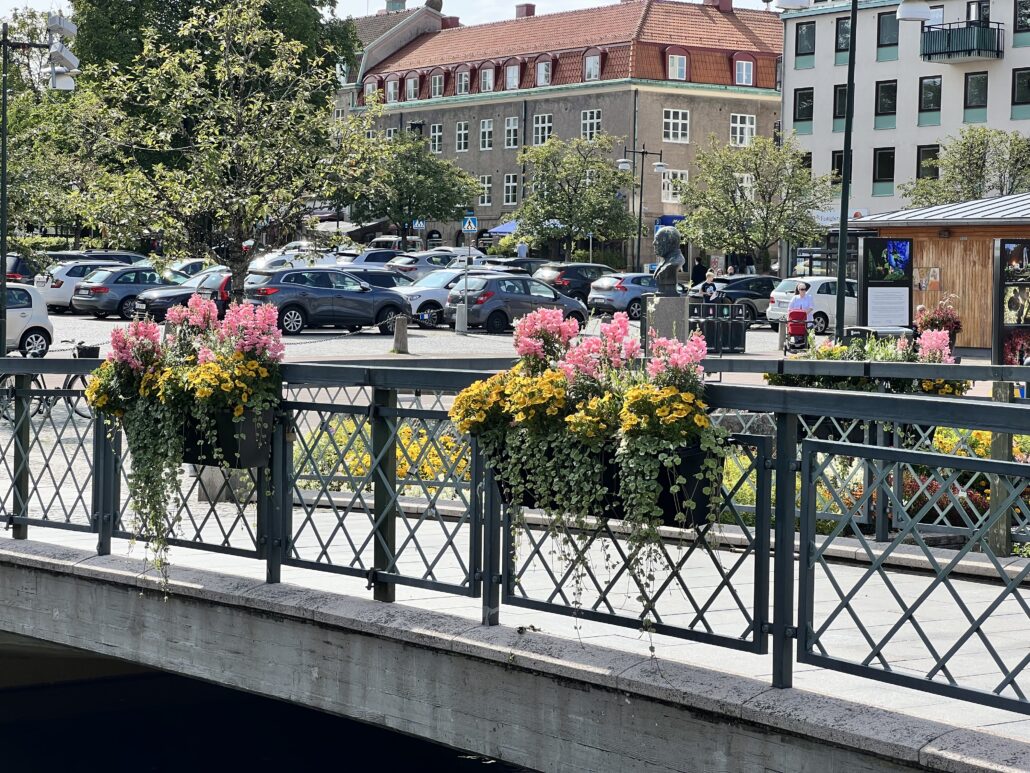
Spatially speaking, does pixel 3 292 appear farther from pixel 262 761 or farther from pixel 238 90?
pixel 262 761

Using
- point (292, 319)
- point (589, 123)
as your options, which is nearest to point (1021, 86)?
point (589, 123)

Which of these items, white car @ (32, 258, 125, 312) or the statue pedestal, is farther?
white car @ (32, 258, 125, 312)

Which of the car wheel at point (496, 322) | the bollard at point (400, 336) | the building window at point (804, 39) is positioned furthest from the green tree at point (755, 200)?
the bollard at point (400, 336)

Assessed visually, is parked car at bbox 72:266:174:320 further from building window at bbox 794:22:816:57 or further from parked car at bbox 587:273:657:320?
building window at bbox 794:22:816:57

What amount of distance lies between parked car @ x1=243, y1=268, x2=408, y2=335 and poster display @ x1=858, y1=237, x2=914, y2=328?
13.0 m

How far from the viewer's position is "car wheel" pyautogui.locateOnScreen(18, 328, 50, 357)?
2744 centimetres

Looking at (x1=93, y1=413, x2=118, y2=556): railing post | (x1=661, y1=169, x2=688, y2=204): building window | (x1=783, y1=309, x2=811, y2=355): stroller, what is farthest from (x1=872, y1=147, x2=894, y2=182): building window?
(x1=93, y1=413, x2=118, y2=556): railing post

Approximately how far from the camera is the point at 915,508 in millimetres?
→ 9148

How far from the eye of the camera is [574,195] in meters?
67.4

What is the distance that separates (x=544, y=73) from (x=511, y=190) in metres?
6.33

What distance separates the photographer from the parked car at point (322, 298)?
37188mm

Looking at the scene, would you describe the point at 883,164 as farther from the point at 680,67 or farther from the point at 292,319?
the point at 292,319

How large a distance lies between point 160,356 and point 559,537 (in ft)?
7.70

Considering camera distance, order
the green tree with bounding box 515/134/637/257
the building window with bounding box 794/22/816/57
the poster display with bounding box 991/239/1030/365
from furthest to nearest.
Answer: the building window with bounding box 794/22/816/57
the green tree with bounding box 515/134/637/257
the poster display with bounding box 991/239/1030/365
